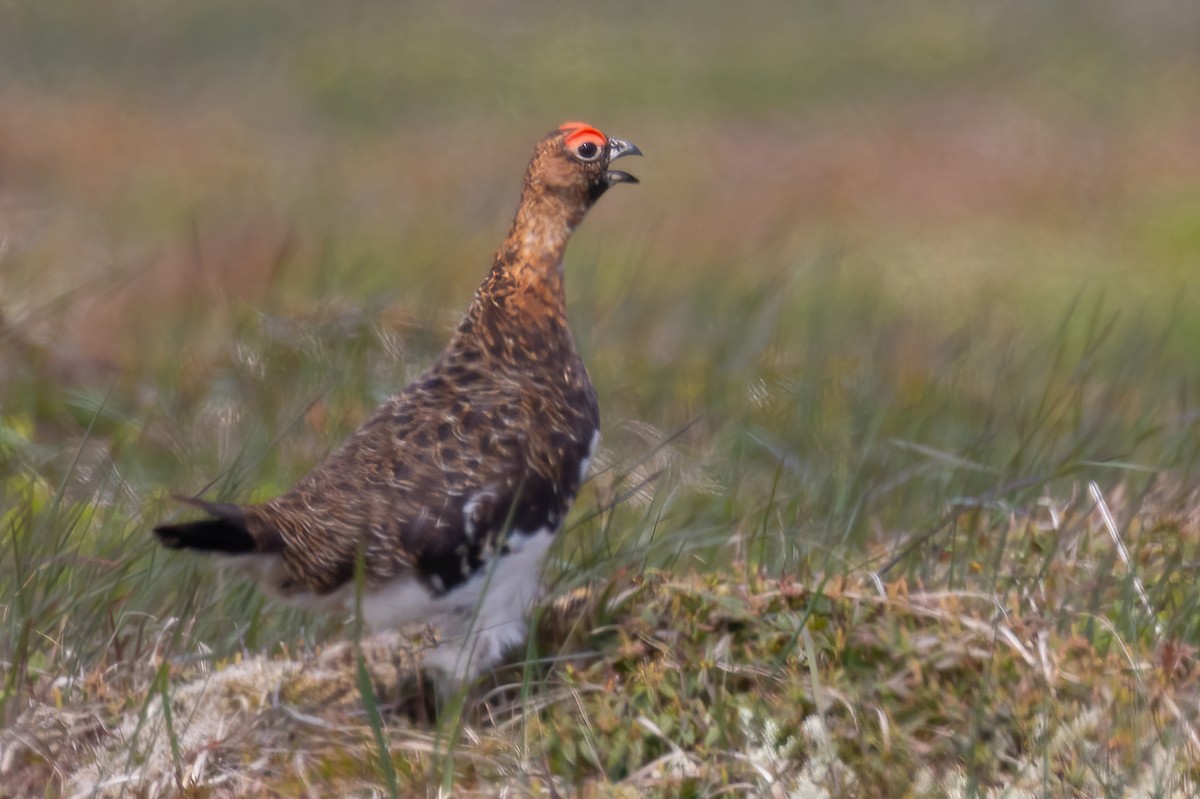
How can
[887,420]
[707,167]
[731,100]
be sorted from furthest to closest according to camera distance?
[731,100] < [707,167] < [887,420]

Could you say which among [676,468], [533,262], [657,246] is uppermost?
[533,262]

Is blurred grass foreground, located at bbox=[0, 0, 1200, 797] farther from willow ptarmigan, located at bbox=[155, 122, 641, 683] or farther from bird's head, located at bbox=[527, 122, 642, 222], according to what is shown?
bird's head, located at bbox=[527, 122, 642, 222]

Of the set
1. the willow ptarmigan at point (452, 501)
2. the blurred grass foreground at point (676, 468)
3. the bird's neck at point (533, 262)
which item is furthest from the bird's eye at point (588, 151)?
the blurred grass foreground at point (676, 468)

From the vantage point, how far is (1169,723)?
3.36m

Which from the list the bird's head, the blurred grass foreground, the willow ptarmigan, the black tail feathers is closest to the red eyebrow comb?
the bird's head

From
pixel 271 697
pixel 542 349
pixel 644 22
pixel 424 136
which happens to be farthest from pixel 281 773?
pixel 644 22

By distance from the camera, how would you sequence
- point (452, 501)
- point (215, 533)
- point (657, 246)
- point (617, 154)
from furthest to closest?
point (657, 246) → point (617, 154) → point (452, 501) → point (215, 533)

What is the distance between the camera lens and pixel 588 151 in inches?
170

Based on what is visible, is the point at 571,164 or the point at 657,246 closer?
the point at 571,164

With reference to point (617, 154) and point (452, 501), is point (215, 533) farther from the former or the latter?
point (617, 154)

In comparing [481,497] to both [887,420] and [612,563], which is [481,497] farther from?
[887,420]

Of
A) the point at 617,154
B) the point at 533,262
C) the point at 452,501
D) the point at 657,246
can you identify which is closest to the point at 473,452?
the point at 452,501

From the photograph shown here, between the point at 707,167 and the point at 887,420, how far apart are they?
32.1 feet

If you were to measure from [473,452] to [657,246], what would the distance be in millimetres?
9150
